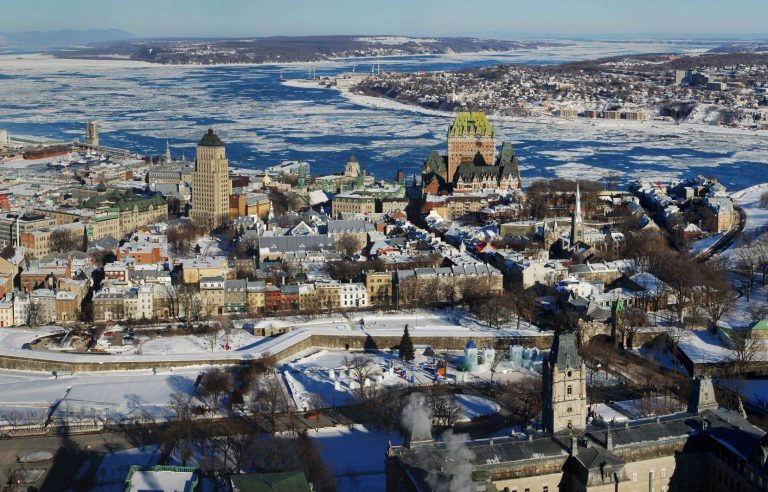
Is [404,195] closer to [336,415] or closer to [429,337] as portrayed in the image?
[429,337]

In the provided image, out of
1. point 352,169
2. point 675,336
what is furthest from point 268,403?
point 352,169

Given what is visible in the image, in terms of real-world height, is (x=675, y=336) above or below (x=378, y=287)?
above

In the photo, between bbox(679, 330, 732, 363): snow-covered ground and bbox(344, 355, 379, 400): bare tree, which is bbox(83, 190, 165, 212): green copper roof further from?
bbox(679, 330, 732, 363): snow-covered ground

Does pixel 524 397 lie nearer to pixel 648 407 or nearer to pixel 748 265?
pixel 648 407

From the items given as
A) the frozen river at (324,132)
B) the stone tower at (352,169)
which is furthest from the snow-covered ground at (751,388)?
the stone tower at (352,169)

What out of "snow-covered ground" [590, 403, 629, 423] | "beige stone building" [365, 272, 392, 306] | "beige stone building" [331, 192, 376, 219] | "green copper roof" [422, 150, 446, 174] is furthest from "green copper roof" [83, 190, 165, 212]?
"snow-covered ground" [590, 403, 629, 423]

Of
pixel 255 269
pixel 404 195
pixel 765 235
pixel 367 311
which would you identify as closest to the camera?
pixel 367 311

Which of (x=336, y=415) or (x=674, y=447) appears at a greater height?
(x=674, y=447)

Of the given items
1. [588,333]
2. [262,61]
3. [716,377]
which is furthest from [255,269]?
[262,61]
